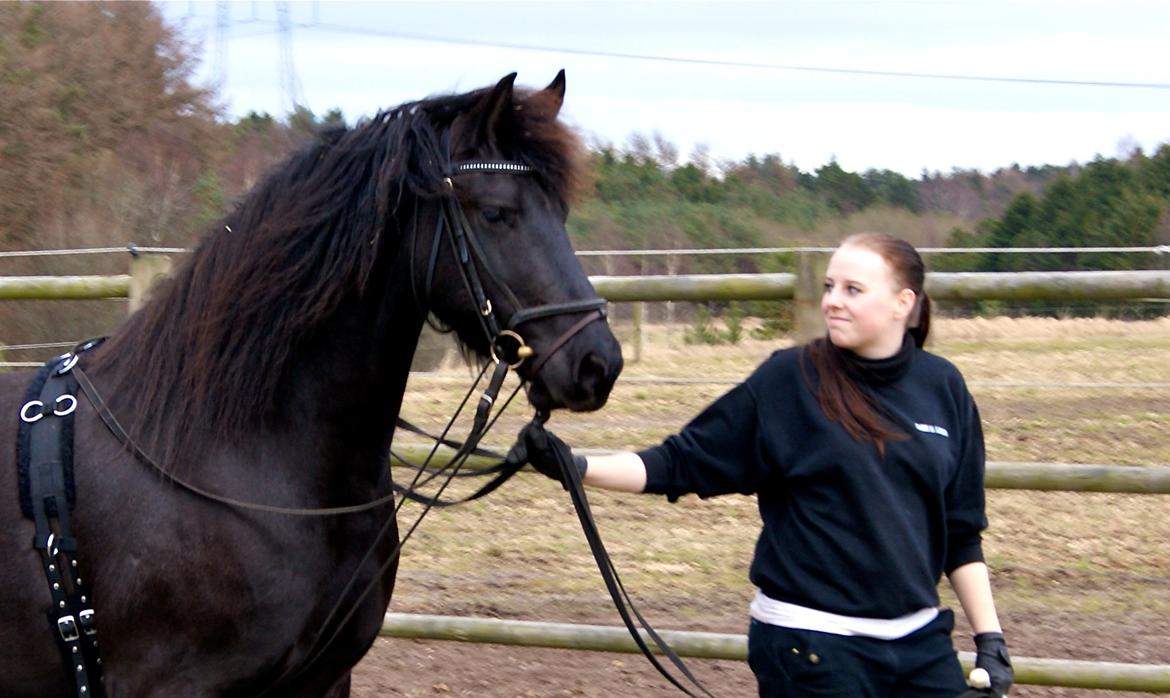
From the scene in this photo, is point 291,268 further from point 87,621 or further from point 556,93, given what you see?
point 87,621

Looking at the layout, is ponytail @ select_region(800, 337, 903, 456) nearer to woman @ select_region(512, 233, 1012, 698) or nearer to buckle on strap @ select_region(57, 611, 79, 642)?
woman @ select_region(512, 233, 1012, 698)

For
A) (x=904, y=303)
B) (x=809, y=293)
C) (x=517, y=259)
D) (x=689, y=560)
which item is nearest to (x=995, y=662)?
(x=904, y=303)

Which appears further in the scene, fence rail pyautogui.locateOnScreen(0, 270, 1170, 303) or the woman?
fence rail pyautogui.locateOnScreen(0, 270, 1170, 303)

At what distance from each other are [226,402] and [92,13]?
17.5 m

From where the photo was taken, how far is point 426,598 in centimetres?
551

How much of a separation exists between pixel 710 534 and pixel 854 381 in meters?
3.78

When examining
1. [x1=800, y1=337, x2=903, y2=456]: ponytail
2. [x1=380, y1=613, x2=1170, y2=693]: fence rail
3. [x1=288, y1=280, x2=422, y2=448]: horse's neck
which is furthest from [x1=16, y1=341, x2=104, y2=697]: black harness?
[x1=800, y1=337, x2=903, y2=456]: ponytail

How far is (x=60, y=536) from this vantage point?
2.76m

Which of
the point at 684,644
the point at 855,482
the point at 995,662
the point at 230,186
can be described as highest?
the point at 230,186

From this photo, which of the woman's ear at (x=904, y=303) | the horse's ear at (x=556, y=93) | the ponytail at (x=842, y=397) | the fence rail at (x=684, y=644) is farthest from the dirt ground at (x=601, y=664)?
the horse's ear at (x=556, y=93)

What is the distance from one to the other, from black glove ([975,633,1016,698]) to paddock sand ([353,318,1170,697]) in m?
2.04

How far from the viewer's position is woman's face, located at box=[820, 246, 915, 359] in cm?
264

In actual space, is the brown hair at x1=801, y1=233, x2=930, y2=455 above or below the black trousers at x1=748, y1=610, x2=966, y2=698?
above

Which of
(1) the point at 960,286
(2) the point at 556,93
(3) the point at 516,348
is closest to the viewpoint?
(3) the point at 516,348
